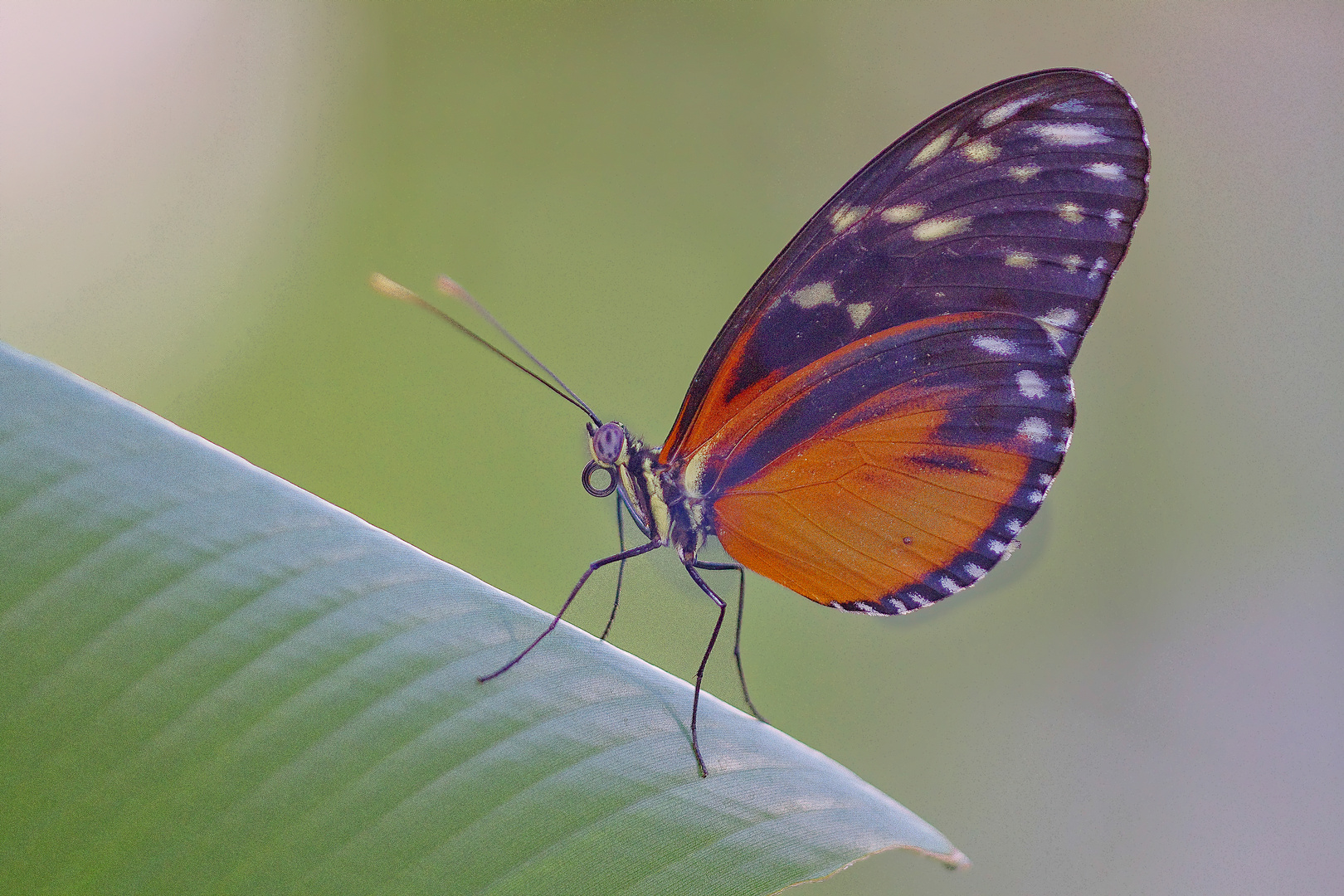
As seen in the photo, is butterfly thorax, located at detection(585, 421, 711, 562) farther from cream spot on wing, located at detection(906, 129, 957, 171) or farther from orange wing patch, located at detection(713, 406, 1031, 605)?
cream spot on wing, located at detection(906, 129, 957, 171)

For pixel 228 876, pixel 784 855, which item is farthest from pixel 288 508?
pixel 784 855

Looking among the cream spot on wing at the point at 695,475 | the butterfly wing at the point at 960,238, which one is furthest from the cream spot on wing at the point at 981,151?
the cream spot on wing at the point at 695,475

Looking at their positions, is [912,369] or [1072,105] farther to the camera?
[912,369]

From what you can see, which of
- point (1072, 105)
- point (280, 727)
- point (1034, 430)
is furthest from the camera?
point (1034, 430)

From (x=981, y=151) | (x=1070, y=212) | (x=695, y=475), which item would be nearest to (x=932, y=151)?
(x=981, y=151)

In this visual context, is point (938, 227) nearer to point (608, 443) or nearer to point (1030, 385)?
point (1030, 385)

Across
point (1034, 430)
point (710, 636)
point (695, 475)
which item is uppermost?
point (1034, 430)
